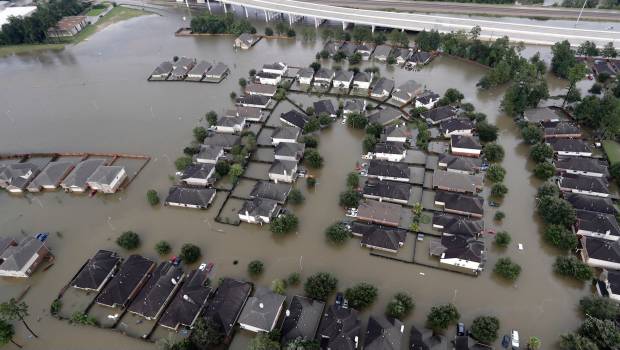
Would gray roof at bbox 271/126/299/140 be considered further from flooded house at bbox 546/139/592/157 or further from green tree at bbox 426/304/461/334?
flooded house at bbox 546/139/592/157

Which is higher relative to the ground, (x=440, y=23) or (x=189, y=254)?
(x=440, y=23)

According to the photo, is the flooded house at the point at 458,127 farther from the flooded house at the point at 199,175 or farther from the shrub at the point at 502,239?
the flooded house at the point at 199,175

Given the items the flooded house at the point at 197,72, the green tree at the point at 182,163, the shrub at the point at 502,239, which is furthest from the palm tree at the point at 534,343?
the flooded house at the point at 197,72

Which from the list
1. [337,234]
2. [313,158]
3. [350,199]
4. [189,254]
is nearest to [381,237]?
[337,234]

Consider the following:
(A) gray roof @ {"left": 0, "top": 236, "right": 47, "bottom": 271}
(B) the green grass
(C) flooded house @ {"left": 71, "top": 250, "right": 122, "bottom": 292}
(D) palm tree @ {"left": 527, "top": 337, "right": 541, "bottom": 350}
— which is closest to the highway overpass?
(B) the green grass

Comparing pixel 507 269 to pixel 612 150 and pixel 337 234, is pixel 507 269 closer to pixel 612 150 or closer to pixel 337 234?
pixel 337 234
